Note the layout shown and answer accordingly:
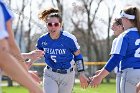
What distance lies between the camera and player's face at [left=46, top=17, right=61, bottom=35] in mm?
7684

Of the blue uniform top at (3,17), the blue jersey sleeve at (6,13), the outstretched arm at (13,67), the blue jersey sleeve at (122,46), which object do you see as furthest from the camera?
the blue jersey sleeve at (122,46)

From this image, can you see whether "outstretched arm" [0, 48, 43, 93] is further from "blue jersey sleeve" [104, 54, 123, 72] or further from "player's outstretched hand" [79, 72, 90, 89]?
"player's outstretched hand" [79, 72, 90, 89]

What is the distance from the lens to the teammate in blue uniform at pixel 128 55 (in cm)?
582

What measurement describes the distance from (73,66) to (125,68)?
6.67ft

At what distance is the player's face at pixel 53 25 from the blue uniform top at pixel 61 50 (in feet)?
0.42

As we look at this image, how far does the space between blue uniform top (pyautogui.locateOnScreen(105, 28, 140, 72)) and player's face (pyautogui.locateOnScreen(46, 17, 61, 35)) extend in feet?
6.54

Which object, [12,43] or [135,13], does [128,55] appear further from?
[12,43]

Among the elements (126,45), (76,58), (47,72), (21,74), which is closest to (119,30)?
(76,58)

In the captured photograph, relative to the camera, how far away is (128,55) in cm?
594

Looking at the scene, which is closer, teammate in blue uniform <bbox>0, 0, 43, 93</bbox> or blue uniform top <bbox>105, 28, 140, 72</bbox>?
teammate in blue uniform <bbox>0, 0, 43, 93</bbox>

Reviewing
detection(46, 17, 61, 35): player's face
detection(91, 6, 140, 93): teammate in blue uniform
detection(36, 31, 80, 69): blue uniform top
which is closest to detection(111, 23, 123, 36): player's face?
detection(36, 31, 80, 69): blue uniform top

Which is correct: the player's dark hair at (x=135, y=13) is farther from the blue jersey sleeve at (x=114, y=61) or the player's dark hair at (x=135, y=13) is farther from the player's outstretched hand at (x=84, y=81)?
the player's outstretched hand at (x=84, y=81)

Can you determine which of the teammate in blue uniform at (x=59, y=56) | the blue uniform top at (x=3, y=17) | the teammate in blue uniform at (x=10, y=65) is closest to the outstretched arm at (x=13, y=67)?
the teammate in blue uniform at (x=10, y=65)

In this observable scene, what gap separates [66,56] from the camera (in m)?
7.71
